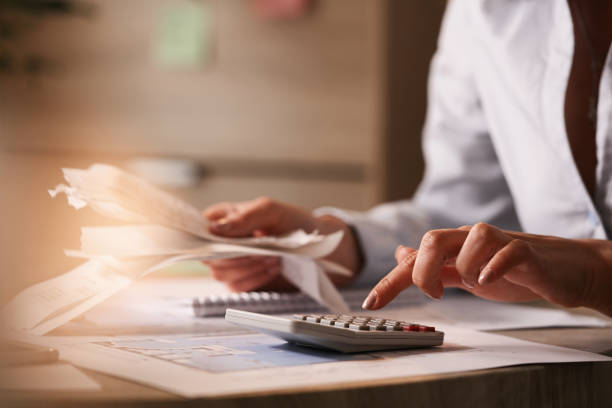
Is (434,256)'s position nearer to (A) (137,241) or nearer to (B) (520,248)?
(B) (520,248)

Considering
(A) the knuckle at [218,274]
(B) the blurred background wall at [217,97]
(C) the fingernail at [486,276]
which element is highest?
(B) the blurred background wall at [217,97]

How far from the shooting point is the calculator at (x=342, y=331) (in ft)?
1.41

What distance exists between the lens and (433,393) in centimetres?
37

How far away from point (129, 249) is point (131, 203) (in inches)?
2.1

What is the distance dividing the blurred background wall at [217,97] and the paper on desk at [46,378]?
1.35 metres

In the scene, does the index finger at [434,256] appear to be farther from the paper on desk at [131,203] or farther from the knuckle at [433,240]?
the paper on desk at [131,203]

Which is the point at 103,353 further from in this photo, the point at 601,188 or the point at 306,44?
the point at 306,44

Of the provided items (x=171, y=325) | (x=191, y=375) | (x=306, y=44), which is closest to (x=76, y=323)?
(x=171, y=325)

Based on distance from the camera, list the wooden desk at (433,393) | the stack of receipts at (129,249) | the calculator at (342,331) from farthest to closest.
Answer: the stack of receipts at (129,249), the calculator at (342,331), the wooden desk at (433,393)

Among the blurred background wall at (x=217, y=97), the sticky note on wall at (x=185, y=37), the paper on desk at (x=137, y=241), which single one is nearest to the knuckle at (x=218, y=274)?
the paper on desk at (x=137, y=241)

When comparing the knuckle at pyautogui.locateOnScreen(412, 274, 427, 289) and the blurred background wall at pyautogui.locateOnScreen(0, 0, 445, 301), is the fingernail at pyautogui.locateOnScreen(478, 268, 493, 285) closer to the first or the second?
the knuckle at pyautogui.locateOnScreen(412, 274, 427, 289)

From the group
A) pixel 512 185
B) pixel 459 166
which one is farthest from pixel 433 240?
pixel 459 166

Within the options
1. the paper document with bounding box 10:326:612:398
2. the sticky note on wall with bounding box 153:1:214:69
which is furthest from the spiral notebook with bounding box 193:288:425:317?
the sticky note on wall with bounding box 153:1:214:69

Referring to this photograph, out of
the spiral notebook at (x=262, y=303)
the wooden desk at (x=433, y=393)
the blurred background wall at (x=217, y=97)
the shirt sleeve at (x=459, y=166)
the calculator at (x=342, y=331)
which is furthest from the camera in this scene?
the blurred background wall at (x=217, y=97)
